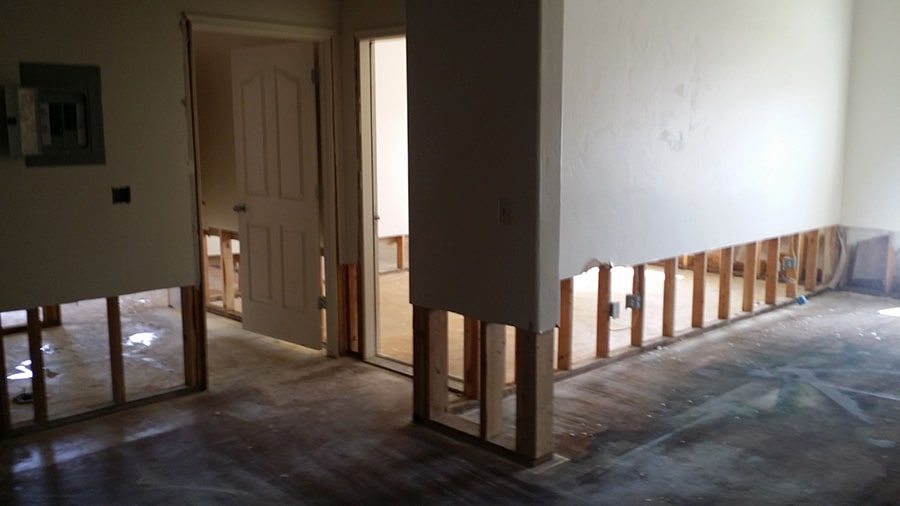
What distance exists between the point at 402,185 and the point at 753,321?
160 inches

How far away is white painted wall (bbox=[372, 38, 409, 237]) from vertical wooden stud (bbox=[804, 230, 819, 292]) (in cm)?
418

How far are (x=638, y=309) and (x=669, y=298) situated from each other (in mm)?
490

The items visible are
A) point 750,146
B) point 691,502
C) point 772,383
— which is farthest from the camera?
point 750,146

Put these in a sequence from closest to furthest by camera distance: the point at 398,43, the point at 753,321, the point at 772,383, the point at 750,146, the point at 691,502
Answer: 1. the point at 691,502
2. the point at 772,383
3. the point at 750,146
4. the point at 753,321
5. the point at 398,43

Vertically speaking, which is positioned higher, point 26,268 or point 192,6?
point 192,6

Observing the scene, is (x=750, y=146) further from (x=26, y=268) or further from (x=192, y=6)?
(x=26, y=268)

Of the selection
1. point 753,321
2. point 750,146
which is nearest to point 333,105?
point 750,146

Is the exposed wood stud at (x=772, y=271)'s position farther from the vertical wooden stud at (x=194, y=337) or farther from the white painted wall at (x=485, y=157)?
the vertical wooden stud at (x=194, y=337)

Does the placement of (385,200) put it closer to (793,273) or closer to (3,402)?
(793,273)

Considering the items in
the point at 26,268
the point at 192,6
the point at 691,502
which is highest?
the point at 192,6

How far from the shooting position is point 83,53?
3.95m

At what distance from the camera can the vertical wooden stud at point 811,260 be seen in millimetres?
7160

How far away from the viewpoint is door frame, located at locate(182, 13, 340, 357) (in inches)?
177

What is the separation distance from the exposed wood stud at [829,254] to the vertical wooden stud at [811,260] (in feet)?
0.42
